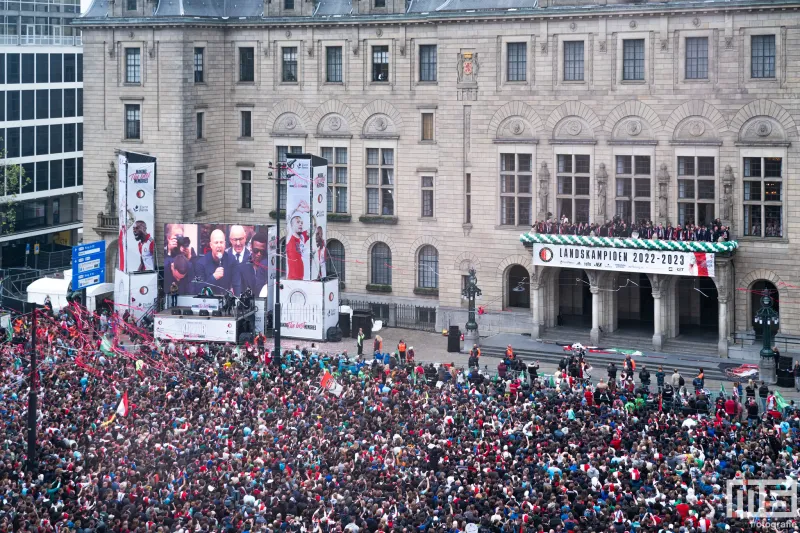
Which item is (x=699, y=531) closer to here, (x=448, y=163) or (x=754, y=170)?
(x=754, y=170)

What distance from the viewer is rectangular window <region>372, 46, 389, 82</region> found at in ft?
253

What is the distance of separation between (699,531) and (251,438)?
16.2 meters

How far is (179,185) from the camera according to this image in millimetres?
78938

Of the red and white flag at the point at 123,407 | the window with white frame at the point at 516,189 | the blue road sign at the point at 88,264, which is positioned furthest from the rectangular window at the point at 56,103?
the red and white flag at the point at 123,407

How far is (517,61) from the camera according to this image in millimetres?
72500

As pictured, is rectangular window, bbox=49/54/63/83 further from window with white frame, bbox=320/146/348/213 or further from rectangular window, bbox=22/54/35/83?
window with white frame, bbox=320/146/348/213

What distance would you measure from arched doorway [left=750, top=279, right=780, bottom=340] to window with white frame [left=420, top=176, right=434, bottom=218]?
1777 cm

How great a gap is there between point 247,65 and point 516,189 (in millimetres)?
18322

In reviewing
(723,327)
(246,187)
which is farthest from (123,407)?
(246,187)

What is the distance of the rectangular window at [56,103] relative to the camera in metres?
99.2

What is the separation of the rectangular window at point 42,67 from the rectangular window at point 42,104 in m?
0.81

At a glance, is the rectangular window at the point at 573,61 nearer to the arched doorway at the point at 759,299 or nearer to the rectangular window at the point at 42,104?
the arched doorway at the point at 759,299

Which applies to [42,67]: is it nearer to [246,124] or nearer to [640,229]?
[246,124]

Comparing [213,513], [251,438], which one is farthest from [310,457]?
[213,513]
